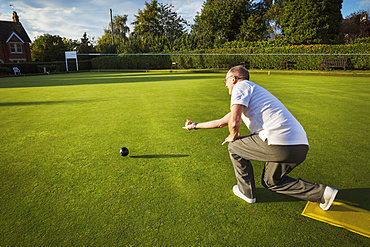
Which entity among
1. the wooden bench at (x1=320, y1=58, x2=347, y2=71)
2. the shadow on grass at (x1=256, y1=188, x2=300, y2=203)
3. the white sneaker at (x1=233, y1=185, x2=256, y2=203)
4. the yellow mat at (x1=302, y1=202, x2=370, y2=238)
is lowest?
the yellow mat at (x1=302, y1=202, x2=370, y2=238)

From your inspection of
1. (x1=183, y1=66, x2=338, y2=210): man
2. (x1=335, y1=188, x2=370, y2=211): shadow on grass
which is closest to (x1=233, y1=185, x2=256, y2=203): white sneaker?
(x1=183, y1=66, x2=338, y2=210): man

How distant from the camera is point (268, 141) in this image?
2506 millimetres

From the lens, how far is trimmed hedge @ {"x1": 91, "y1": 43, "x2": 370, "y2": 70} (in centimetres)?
2134

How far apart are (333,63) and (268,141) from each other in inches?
943

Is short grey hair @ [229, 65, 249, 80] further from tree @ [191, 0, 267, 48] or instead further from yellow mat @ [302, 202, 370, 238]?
tree @ [191, 0, 267, 48]

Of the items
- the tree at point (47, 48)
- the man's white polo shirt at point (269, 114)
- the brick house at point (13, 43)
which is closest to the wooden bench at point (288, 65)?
the man's white polo shirt at point (269, 114)

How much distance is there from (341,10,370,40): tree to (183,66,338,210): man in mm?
50527

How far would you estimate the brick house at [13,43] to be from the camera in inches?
1660

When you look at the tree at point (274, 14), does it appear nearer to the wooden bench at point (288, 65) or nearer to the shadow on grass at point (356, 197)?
the wooden bench at point (288, 65)

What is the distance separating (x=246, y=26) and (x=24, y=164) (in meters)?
41.5

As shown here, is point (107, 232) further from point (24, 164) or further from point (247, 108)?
point (24, 164)

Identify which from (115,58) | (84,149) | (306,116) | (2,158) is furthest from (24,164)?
(115,58)

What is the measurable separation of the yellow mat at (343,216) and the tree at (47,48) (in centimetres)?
5152

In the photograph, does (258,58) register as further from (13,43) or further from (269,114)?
(13,43)
